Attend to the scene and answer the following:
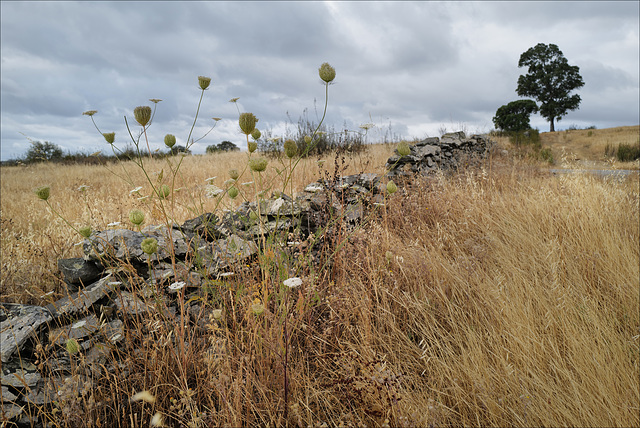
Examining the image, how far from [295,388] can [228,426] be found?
1.27ft

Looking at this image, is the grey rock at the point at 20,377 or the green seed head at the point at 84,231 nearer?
the grey rock at the point at 20,377

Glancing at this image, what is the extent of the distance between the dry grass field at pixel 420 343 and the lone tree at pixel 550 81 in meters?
30.8

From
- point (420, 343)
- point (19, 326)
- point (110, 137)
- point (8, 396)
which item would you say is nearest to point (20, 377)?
point (8, 396)

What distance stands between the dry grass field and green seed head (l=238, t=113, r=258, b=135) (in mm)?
522

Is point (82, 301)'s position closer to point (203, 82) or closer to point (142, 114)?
point (142, 114)

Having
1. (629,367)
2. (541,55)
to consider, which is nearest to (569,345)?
(629,367)

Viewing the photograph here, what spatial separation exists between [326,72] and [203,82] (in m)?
0.67

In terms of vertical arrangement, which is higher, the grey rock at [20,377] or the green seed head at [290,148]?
the green seed head at [290,148]

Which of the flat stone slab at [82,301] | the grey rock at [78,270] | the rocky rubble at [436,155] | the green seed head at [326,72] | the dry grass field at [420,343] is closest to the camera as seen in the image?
the dry grass field at [420,343]

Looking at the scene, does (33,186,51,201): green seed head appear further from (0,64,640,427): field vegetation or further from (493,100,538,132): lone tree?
(493,100,538,132): lone tree

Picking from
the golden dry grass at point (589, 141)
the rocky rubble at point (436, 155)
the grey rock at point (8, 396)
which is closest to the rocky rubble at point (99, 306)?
the grey rock at point (8, 396)

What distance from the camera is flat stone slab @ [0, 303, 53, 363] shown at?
186 cm

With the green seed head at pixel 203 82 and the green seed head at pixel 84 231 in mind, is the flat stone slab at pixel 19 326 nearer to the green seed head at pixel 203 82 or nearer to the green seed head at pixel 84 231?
the green seed head at pixel 84 231

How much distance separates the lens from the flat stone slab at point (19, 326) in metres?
1.86
